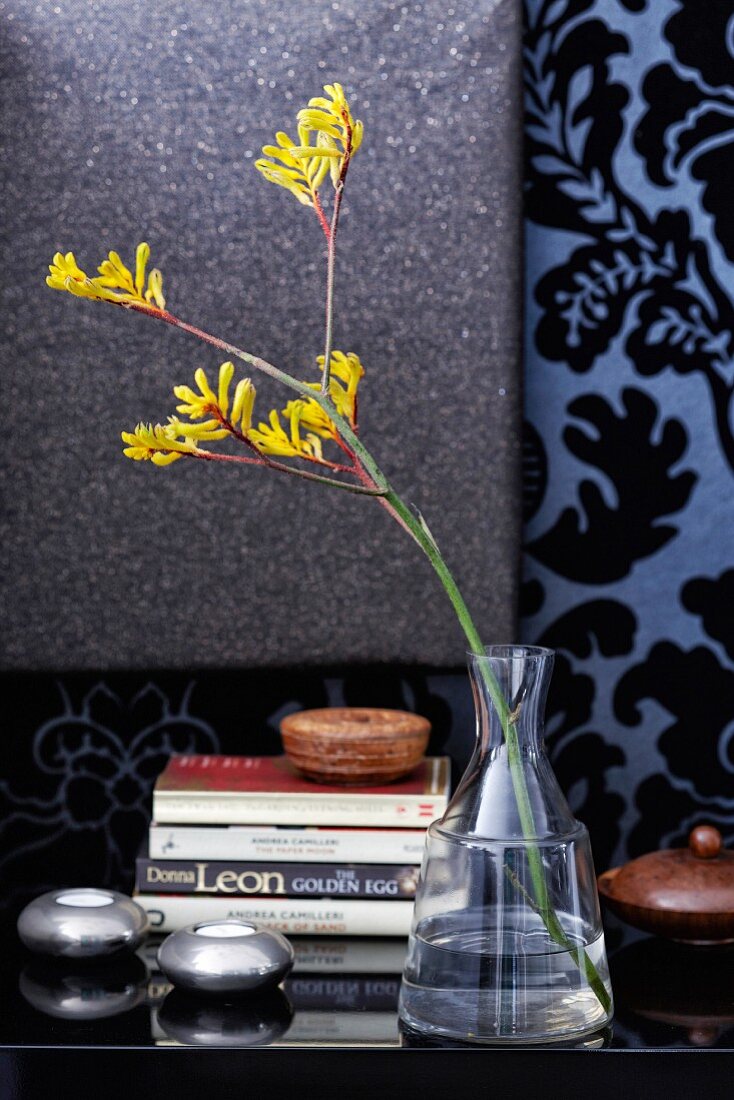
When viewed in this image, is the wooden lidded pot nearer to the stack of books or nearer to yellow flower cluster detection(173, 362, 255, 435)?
the stack of books

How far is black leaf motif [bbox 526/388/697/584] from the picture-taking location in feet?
3.54

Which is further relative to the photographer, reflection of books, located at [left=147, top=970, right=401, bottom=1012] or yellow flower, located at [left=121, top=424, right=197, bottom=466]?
reflection of books, located at [left=147, top=970, right=401, bottom=1012]

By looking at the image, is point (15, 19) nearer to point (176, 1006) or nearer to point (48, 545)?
point (48, 545)

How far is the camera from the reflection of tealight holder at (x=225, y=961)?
76 cm

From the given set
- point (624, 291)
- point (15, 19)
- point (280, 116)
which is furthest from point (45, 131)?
point (624, 291)

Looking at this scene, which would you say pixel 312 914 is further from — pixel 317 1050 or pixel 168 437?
pixel 168 437

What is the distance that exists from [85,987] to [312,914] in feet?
0.54

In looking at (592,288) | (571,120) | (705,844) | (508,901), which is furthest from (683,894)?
(571,120)

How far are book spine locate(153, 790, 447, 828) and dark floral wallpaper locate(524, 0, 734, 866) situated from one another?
253 mm

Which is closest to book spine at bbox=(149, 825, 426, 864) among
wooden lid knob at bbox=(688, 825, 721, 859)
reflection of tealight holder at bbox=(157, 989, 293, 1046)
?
reflection of tealight holder at bbox=(157, 989, 293, 1046)

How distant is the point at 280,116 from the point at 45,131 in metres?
0.20

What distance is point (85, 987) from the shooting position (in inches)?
32.1

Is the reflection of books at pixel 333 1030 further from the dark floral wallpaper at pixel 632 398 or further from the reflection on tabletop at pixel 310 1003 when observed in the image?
the dark floral wallpaper at pixel 632 398

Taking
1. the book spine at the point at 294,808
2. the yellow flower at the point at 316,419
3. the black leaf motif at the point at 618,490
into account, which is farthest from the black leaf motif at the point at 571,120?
the book spine at the point at 294,808
